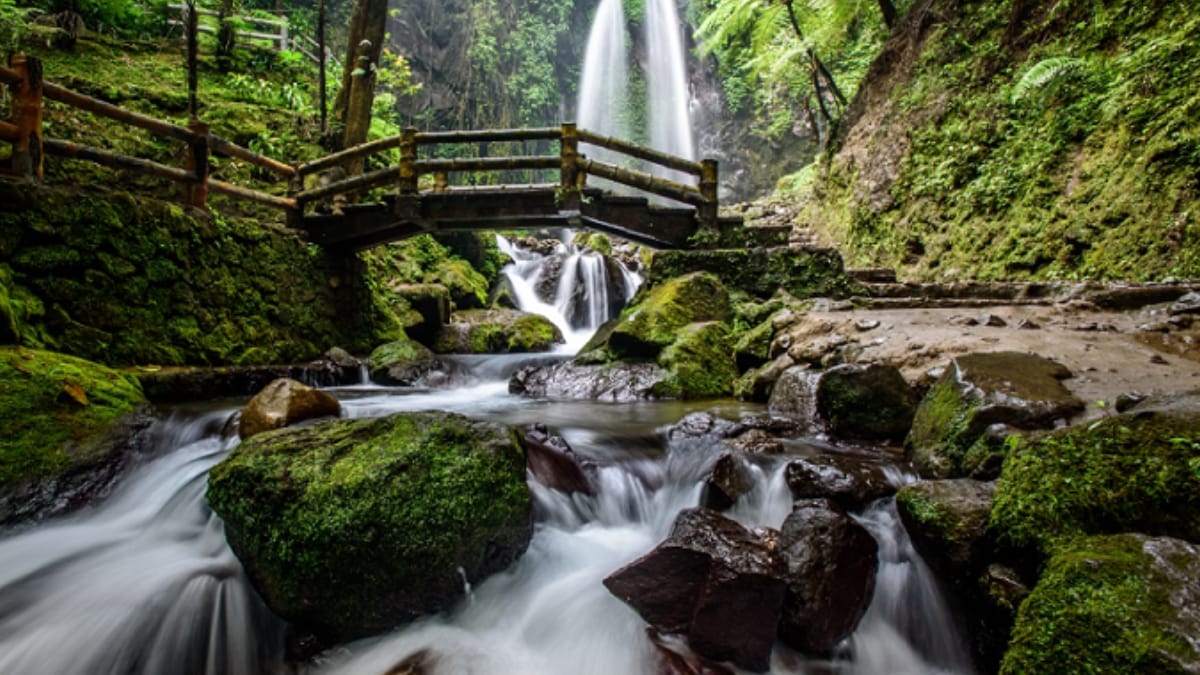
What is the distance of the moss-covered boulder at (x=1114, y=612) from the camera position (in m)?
1.43

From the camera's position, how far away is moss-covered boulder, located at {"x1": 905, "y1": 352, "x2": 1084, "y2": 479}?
2.83m

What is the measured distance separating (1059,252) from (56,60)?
1639 cm

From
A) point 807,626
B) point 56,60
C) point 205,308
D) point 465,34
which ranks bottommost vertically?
point 807,626

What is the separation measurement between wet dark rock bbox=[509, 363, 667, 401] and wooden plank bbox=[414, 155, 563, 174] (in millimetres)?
2866

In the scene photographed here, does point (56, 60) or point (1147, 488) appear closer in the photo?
point (1147, 488)

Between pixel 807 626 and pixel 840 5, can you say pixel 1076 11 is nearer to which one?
pixel 840 5

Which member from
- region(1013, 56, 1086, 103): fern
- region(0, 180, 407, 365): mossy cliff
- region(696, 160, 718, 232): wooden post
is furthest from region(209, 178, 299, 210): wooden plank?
region(1013, 56, 1086, 103): fern

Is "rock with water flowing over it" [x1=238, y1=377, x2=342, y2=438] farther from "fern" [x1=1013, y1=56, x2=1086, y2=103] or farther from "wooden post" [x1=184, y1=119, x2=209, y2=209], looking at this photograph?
"fern" [x1=1013, y1=56, x2=1086, y2=103]

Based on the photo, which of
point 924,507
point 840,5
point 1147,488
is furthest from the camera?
point 840,5

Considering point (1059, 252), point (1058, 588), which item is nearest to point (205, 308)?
point (1058, 588)

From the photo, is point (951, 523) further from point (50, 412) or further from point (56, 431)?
point (50, 412)

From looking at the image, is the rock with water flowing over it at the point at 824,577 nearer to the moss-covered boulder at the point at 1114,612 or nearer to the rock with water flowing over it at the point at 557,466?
the moss-covered boulder at the point at 1114,612

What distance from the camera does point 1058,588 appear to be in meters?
1.70

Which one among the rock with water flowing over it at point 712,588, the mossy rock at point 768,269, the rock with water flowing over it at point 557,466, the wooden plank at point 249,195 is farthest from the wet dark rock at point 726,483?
the wooden plank at point 249,195
